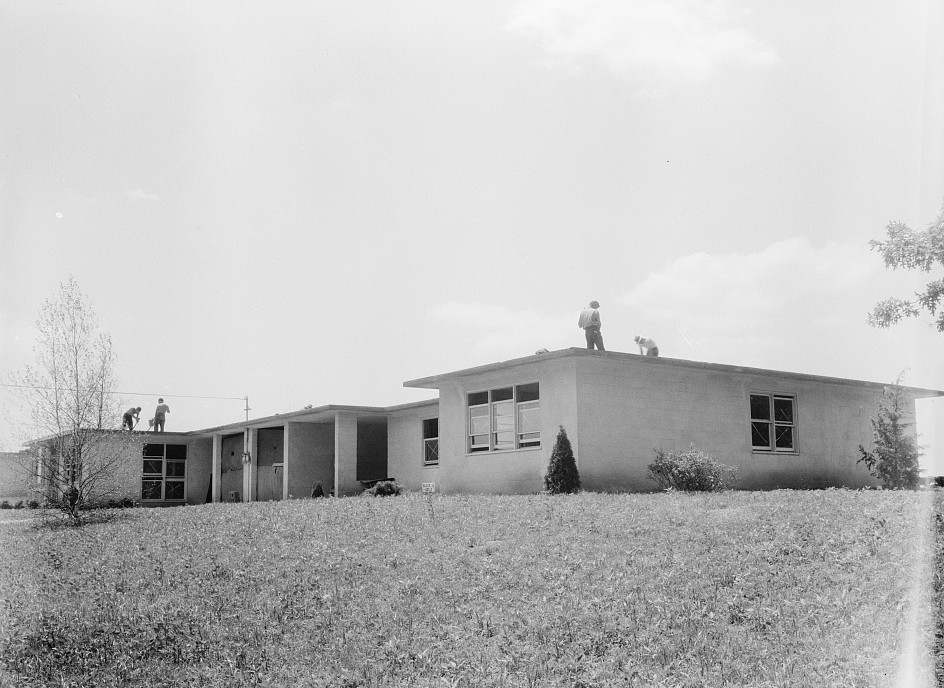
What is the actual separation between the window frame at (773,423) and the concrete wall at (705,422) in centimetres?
10

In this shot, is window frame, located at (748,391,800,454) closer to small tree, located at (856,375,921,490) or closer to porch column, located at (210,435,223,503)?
small tree, located at (856,375,921,490)

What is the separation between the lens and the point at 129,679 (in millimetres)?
8125

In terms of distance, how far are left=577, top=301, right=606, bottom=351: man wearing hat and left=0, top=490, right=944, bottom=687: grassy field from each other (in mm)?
6432

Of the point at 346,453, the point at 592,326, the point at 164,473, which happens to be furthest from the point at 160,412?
the point at 592,326

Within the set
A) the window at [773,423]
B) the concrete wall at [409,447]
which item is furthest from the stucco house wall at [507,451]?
the window at [773,423]

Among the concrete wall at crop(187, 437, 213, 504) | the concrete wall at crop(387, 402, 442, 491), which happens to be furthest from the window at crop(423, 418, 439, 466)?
the concrete wall at crop(187, 437, 213, 504)

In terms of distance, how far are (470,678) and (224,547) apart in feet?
22.7

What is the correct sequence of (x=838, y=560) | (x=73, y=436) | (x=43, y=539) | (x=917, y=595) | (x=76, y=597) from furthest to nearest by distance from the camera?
(x=73, y=436) → (x=43, y=539) → (x=76, y=597) → (x=838, y=560) → (x=917, y=595)

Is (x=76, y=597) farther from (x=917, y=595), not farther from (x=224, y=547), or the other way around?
(x=917, y=595)

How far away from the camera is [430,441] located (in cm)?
2464

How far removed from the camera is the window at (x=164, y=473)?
35625 mm

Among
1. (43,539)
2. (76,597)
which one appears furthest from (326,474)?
(76,597)

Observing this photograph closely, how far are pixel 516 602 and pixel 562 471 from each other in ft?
29.0

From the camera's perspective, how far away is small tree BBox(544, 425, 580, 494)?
17.2 metres
